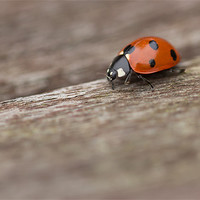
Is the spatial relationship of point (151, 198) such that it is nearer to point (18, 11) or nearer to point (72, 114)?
point (72, 114)

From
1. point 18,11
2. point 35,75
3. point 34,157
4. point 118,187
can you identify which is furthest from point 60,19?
point 118,187

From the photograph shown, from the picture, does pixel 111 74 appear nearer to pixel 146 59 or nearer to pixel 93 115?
pixel 146 59

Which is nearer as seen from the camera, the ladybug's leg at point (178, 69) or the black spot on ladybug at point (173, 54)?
the ladybug's leg at point (178, 69)

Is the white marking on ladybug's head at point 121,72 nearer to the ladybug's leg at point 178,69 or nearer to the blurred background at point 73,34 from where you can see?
the blurred background at point 73,34

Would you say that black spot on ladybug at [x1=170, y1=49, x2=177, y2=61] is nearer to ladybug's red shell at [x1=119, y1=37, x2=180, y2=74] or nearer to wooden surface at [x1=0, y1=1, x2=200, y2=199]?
ladybug's red shell at [x1=119, y1=37, x2=180, y2=74]

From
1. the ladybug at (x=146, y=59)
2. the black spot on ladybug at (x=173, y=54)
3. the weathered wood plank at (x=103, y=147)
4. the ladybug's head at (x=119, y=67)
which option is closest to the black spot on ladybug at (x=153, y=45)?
the ladybug at (x=146, y=59)

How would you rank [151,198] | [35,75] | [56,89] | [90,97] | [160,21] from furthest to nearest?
[160,21] → [35,75] → [56,89] → [90,97] → [151,198]

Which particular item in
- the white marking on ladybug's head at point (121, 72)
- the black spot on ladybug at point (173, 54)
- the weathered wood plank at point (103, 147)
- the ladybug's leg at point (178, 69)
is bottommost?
the weathered wood plank at point (103, 147)
